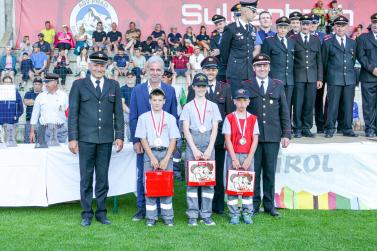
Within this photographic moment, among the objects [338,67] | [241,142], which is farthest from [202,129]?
[338,67]

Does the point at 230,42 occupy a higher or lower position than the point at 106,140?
higher

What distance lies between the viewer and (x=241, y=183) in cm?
762

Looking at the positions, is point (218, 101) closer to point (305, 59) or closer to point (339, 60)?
point (305, 59)

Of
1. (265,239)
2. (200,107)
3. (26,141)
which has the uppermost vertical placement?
(200,107)

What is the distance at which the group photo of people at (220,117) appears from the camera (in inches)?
299

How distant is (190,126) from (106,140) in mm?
1050

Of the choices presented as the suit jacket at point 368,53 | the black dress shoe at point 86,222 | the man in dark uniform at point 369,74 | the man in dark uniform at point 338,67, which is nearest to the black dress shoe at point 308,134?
the man in dark uniform at point 338,67

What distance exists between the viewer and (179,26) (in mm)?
20891

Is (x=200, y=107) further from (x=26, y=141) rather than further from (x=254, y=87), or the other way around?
(x=26, y=141)

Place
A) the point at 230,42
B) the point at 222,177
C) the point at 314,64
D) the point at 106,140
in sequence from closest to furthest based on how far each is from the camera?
the point at 106,140, the point at 222,177, the point at 230,42, the point at 314,64

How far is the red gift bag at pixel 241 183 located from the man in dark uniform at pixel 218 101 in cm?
55

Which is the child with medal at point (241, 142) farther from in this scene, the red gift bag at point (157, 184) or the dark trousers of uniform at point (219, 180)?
the red gift bag at point (157, 184)

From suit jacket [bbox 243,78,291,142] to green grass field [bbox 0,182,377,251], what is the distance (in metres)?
1.09

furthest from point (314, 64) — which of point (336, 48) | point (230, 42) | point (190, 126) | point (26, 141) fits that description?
point (26, 141)
